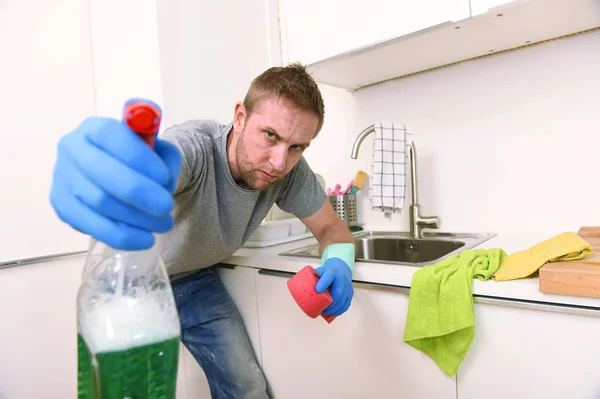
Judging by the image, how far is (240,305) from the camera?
126cm

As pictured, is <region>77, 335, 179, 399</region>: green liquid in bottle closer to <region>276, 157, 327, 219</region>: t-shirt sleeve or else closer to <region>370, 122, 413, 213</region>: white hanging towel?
<region>276, 157, 327, 219</region>: t-shirt sleeve

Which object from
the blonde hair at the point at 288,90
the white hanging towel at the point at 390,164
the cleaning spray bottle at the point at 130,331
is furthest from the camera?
the white hanging towel at the point at 390,164

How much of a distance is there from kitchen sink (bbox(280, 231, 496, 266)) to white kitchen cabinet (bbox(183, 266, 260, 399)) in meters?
0.15

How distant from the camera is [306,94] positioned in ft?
2.99

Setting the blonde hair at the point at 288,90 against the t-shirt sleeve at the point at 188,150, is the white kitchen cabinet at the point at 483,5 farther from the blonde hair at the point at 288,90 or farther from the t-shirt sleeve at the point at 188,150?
the t-shirt sleeve at the point at 188,150

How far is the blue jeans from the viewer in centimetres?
113

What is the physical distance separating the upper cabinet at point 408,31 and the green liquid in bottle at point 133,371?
3.44 ft

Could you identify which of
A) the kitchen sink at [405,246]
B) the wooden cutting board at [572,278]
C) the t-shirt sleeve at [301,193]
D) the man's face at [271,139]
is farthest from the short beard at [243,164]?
the wooden cutting board at [572,278]

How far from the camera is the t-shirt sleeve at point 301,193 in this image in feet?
3.82

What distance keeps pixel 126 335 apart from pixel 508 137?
4.29ft

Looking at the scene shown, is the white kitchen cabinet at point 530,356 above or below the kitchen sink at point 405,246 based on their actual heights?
below

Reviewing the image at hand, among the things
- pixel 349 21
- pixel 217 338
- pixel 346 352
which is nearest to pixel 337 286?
pixel 346 352

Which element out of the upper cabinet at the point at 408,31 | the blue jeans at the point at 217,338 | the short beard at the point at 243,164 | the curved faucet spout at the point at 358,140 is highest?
the upper cabinet at the point at 408,31

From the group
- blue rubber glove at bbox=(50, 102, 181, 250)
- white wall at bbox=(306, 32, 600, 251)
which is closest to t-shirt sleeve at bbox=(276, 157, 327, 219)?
white wall at bbox=(306, 32, 600, 251)
